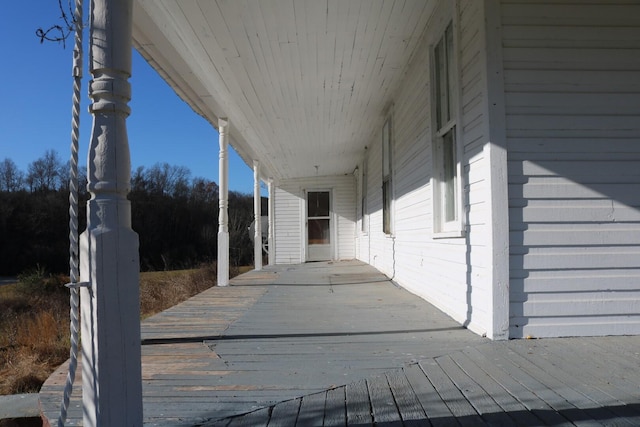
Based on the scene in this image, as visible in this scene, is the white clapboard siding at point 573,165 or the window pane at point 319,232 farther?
the window pane at point 319,232

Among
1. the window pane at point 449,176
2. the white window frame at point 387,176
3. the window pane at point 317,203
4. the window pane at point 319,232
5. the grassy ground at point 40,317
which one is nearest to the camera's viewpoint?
the window pane at point 449,176

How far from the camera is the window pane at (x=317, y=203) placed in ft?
47.5

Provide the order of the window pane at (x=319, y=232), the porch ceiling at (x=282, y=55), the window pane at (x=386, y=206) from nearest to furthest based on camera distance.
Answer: the porch ceiling at (x=282, y=55), the window pane at (x=386, y=206), the window pane at (x=319, y=232)

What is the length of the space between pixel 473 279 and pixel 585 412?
63.5 inches

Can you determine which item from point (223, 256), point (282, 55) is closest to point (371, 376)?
point (282, 55)

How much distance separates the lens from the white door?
14.3 meters

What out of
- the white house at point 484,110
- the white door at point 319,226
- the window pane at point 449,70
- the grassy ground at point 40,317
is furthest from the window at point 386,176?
the white door at point 319,226

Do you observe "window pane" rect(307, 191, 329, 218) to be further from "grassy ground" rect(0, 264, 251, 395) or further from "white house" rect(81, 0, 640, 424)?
"white house" rect(81, 0, 640, 424)

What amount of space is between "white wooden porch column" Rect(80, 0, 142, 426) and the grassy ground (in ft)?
11.6

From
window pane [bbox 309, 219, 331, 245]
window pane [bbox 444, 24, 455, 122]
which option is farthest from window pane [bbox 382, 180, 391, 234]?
window pane [bbox 309, 219, 331, 245]

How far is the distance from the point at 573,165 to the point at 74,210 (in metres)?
3.01

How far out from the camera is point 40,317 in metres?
10.2

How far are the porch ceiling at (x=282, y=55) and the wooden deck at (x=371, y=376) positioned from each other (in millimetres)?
2573

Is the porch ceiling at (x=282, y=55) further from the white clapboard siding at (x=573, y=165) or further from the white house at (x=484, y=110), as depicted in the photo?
the white clapboard siding at (x=573, y=165)
